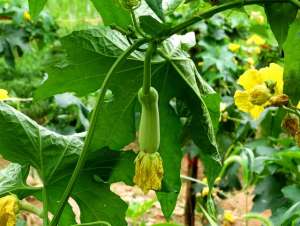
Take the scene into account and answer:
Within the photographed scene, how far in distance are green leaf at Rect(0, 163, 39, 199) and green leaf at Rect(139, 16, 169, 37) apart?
236 mm

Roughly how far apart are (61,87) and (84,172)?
0.11 metres

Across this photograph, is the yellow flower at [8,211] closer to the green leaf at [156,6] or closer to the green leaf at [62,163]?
the green leaf at [62,163]

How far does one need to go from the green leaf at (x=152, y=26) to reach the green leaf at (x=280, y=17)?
0.11 meters

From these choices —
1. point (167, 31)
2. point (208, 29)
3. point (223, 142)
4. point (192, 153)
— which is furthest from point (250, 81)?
point (208, 29)

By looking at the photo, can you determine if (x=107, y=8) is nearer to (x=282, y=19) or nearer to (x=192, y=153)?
(x=282, y=19)

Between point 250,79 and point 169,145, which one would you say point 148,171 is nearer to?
point 169,145

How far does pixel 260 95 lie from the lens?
2.20 feet

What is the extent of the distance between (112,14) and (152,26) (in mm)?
85

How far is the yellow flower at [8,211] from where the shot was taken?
1.74 ft

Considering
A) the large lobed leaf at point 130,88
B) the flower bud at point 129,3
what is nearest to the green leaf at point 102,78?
the large lobed leaf at point 130,88

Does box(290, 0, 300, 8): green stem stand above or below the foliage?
above

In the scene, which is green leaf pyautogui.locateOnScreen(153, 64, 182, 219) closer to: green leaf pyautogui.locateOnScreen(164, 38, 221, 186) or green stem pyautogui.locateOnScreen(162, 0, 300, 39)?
green leaf pyautogui.locateOnScreen(164, 38, 221, 186)

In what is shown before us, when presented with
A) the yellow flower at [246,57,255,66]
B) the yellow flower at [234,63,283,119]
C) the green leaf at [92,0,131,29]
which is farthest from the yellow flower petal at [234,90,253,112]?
the yellow flower at [246,57,255,66]

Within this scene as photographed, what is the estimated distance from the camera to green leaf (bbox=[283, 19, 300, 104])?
58cm
